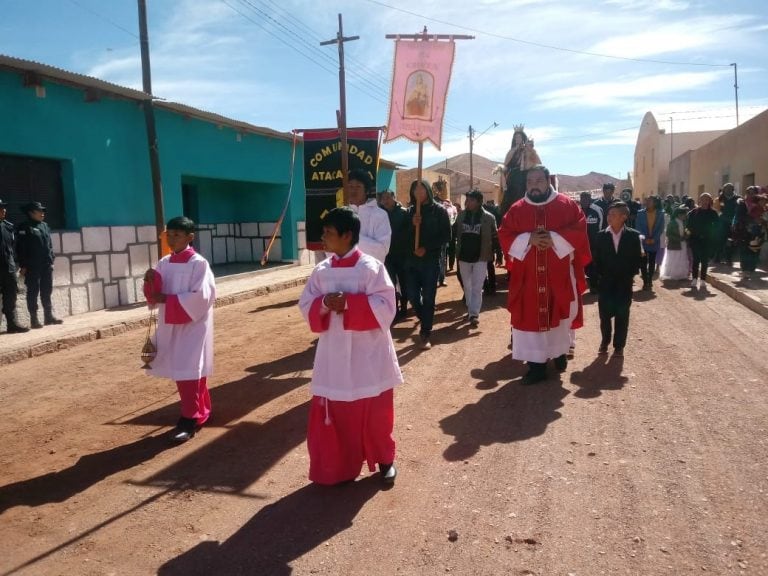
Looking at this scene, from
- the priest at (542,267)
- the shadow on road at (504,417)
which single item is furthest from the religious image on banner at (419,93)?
the shadow on road at (504,417)

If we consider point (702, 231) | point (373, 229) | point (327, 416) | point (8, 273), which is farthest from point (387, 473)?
point (702, 231)

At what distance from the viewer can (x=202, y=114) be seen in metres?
12.6

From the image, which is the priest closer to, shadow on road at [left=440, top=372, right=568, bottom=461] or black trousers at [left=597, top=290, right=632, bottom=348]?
shadow on road at [left=440, top=372, right=568, bottom=461]

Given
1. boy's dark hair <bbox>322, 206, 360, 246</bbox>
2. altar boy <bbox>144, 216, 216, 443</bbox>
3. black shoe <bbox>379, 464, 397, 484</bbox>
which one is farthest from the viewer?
altar boy <bbox>144, 216, 216, 443</bbox>

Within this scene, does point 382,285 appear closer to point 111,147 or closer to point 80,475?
point 80,475

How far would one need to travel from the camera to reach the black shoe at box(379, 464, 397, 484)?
12.2 ft

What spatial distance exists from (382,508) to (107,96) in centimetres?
951

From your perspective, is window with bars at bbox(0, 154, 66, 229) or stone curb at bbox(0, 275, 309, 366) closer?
stone curb at bbox(0, 275, 309, 366)

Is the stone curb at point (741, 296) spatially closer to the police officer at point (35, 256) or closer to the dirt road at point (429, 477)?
the dirt road at point (429, 477)

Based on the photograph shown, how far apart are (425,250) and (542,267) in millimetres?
1981

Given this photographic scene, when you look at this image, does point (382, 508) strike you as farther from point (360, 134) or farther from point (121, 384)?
point (360, 134)

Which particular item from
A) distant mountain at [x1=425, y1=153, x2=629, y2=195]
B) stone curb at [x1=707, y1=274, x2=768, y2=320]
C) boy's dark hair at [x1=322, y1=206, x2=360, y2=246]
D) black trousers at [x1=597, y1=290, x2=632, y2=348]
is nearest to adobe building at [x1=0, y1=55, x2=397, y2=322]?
black trousers at [x1=597, y1=290, x2=632, y2=348]

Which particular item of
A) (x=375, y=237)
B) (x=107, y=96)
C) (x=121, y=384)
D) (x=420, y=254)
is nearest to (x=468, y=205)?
(x=420, y=254)

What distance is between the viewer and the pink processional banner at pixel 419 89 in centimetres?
757
